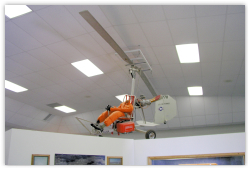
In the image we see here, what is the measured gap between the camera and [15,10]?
4.72 metres

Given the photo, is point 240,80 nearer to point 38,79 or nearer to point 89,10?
point 89,10

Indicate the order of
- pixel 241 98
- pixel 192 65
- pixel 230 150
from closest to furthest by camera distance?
pixel 230 150 → pixel 192 65 → pixel 241 98

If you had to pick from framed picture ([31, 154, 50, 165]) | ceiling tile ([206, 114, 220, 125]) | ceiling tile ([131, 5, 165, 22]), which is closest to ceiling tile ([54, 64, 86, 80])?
ceiling tile ([131, 5, 165, 22])

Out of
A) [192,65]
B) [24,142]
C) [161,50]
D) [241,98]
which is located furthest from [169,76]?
[24,142]

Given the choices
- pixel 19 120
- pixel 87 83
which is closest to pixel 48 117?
pixel 19 120

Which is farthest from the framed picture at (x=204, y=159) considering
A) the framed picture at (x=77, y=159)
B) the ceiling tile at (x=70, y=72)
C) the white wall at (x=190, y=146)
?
the ceiling tile at (x=70, y=72)

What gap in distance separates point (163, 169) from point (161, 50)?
144 inches

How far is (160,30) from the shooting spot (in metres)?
5.08

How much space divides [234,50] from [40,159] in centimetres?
510

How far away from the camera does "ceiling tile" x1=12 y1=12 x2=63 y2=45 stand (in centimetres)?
493

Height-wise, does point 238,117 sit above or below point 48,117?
below

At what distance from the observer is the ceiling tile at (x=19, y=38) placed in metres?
5.17

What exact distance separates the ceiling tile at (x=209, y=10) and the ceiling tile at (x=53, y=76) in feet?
15.7

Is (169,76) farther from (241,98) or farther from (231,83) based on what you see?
(241,98)
